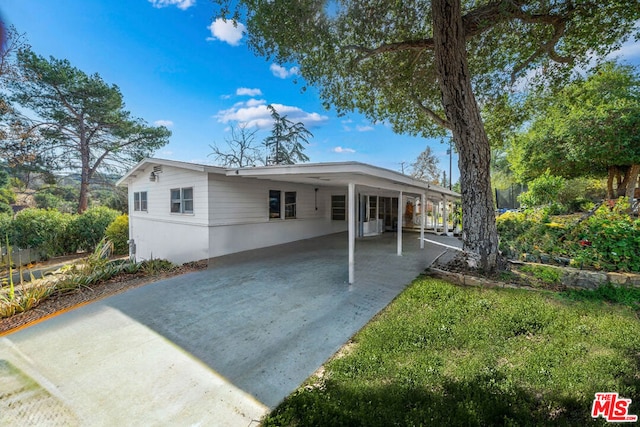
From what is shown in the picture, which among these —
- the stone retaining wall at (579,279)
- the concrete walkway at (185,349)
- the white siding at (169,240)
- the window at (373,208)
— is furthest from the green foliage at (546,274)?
the white siding at (169,240)

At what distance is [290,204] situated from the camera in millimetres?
10180

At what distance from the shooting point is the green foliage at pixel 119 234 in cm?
1324

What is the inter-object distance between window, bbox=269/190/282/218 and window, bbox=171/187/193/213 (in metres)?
2.56

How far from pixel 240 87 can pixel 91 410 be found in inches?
583

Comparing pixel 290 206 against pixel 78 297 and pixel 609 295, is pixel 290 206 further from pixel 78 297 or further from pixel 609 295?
pixel 609 295

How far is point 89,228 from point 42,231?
1.73 metres

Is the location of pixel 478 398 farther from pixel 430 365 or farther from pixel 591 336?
pixel 591 336

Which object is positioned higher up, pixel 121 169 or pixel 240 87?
pixel 240 87

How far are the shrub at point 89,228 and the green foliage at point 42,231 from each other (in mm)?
293

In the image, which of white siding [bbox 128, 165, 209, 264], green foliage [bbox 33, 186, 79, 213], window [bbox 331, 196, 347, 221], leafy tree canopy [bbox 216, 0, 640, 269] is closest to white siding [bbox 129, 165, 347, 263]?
white siding [bbox 128, 165, 209, 264]

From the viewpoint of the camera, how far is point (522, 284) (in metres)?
4.98

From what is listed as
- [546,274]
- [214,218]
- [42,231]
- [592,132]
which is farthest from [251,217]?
[592,132]

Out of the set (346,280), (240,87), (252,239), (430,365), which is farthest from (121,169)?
(430,365)

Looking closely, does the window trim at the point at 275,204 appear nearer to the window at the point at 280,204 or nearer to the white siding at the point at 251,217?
the window at the point at 280,204
